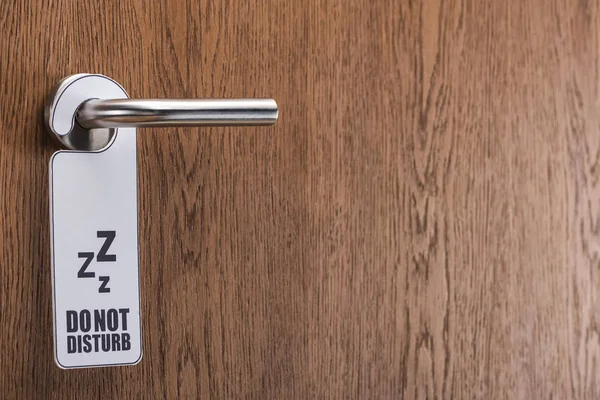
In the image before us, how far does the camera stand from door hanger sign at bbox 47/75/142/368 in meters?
0.40

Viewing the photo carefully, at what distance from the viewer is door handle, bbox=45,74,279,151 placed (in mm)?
391

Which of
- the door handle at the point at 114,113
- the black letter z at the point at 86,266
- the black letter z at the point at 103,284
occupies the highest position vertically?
the door handle at the point at 114,113

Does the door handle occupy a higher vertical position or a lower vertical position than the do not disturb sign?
higher

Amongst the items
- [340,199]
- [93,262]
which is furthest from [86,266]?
[340,199]

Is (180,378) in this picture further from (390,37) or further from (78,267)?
(390,37)

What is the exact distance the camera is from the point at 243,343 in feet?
1.55

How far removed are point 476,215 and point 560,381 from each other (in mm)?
144

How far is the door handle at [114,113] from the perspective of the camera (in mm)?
391

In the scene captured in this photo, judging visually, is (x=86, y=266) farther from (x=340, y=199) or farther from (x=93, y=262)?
(x=340, y=199)

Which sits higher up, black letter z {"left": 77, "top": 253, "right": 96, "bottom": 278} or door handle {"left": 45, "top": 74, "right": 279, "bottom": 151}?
door handle {"left": 45, "top": 74, "right": 279, "bottom": 151}

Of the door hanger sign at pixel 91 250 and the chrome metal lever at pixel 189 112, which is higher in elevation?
the chrome metal lever at pixel 189 112

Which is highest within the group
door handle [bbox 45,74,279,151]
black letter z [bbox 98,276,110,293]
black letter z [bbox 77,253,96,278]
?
door handle [bbox 45,74,279,151]

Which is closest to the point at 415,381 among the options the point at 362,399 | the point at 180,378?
the point at 362,399

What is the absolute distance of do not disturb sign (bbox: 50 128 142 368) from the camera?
1.30 feet
